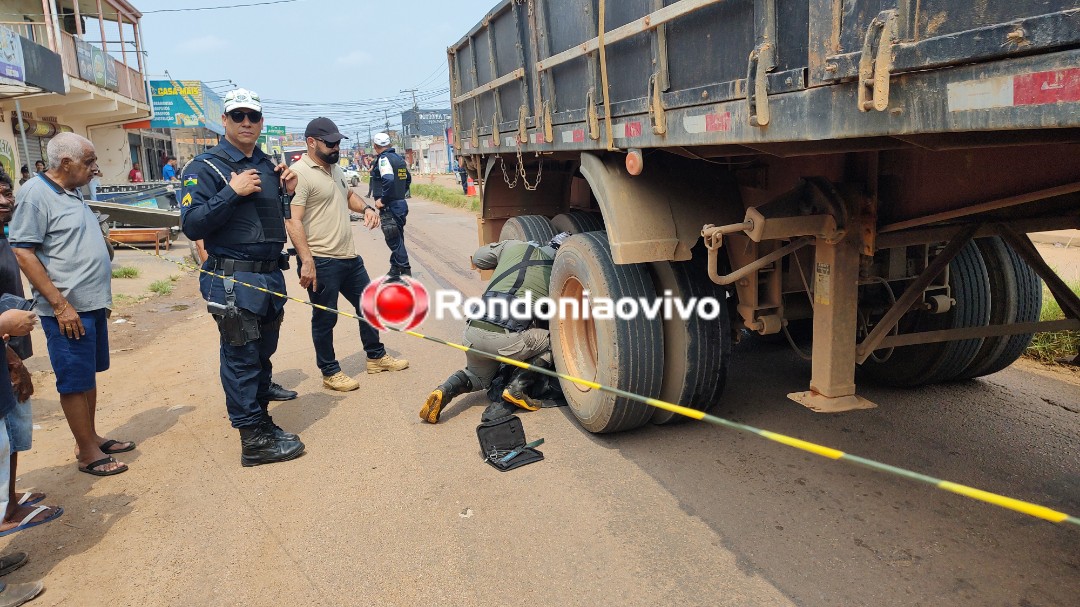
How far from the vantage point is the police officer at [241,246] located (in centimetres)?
358

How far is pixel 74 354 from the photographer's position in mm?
3621

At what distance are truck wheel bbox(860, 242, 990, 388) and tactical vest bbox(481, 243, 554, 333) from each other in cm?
211

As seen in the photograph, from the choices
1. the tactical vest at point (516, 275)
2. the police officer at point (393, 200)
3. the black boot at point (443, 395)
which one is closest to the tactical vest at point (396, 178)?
the police officer at point (393, 200)

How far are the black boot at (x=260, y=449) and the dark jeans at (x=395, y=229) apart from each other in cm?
401

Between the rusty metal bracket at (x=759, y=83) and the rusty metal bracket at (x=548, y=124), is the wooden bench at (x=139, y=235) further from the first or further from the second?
the rusty metal bracket at (x=759, y=83)

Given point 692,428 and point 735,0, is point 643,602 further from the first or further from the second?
point 735,0

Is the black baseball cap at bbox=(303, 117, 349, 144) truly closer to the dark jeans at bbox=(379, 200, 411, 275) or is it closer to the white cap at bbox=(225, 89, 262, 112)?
the white cap at bbox=(225, 89, 262, 112)

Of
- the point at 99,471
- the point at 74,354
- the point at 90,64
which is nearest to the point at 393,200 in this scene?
the point at 74,354

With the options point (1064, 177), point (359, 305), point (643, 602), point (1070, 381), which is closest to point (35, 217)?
point (359, 305)

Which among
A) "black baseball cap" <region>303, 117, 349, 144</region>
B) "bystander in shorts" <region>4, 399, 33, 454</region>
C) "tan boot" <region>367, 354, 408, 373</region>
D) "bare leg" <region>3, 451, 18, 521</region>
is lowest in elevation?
"tan boot" <region>367, 354, 408, 373</region>

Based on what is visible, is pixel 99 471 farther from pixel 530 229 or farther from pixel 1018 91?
pixel 1018 91

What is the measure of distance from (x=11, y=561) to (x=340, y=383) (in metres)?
2.31

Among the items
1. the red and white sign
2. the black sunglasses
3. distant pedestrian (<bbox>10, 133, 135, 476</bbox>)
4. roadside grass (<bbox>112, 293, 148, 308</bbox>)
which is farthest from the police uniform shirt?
roadside grass (<bbox>112, 293, 148, 308</bbox>)

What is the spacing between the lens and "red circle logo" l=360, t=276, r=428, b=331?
17.4ft
